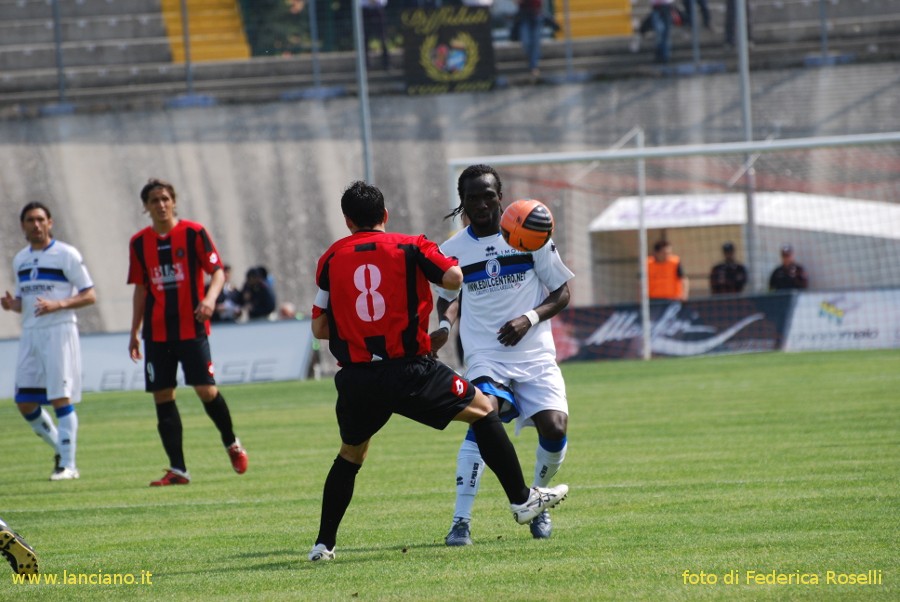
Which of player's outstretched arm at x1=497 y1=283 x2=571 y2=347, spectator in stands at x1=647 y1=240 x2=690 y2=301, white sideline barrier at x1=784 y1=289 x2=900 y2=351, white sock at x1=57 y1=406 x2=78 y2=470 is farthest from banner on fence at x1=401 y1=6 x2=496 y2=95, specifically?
player's outstretched arm at x1=497 y1=283 x2=571 y2=347

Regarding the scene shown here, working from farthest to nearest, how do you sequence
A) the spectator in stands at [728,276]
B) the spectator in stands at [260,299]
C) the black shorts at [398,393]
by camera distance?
1. the spectator in stands at [260,299]
2. the spectator in stands at [728,276]
3. the black shorts at [398,393]

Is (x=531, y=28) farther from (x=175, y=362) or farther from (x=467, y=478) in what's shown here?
(x=467, y=478)

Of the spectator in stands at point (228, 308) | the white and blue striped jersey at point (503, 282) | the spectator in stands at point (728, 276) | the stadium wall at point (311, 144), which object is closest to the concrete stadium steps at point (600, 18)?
the stadium wall at point (311, 144)

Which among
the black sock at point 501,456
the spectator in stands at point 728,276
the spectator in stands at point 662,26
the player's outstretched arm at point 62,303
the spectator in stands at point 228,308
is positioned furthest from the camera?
the spectator in stands at point 662,26

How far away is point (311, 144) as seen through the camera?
96.2 feet

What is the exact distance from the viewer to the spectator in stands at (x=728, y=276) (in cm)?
2238

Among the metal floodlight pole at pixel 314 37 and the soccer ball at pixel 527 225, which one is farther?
the metal floodlight pole at pixel 314 37

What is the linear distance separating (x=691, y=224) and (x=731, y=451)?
1425 cm

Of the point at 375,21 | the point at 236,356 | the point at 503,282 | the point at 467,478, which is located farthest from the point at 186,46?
the point at 467,478

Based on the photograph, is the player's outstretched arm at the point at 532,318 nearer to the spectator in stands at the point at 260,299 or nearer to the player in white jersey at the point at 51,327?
the player in white jersey at the point at 51,327

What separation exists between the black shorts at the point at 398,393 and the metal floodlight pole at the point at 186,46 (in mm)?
23892

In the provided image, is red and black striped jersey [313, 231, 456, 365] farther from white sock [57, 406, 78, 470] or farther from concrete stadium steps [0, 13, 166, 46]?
concrete stadium steps [0, 13, 166, 46]

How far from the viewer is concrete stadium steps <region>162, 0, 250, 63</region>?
2898 centimetres

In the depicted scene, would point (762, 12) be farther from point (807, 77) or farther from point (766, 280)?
point (766, 280)
